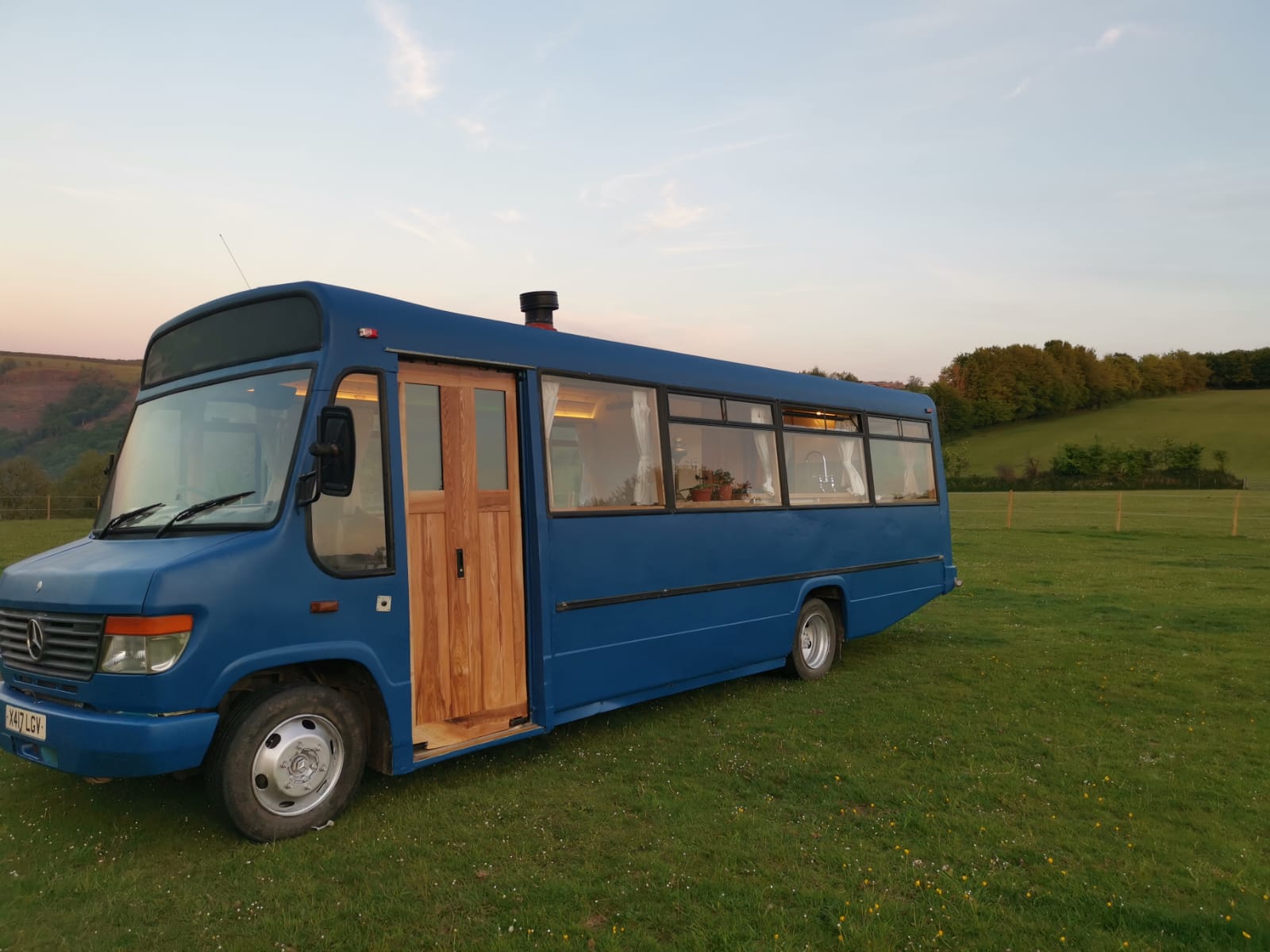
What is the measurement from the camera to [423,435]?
5.64 meters

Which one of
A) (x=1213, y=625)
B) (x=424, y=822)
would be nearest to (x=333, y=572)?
(x=424, y=822)

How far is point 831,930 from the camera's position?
12.7ft

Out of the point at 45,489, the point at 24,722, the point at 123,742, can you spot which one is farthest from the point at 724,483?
the point at 45,489

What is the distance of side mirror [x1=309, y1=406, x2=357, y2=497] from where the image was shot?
4.72 m

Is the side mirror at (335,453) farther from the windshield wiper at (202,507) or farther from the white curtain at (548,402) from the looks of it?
the white curtain at (548,402)

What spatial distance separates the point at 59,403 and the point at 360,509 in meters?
Answer: 123

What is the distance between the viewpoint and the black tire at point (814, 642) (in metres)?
8.98

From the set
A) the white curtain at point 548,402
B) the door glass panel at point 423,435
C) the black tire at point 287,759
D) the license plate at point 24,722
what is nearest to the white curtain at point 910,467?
the white curtain at point 548,402

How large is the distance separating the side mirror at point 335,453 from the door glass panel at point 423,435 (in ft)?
2.51

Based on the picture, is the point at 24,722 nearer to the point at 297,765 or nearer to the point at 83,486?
the point at 297,765

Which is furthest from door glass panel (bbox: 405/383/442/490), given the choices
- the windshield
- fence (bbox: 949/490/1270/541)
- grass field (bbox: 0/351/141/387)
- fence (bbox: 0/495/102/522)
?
grass field (bbox: 0/351/141/387)

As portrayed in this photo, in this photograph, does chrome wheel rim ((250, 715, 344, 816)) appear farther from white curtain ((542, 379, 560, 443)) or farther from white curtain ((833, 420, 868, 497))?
white curtain ((833, 420, 868, 497))

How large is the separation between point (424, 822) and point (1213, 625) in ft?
39.3

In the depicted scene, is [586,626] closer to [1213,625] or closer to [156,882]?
[156,882]
